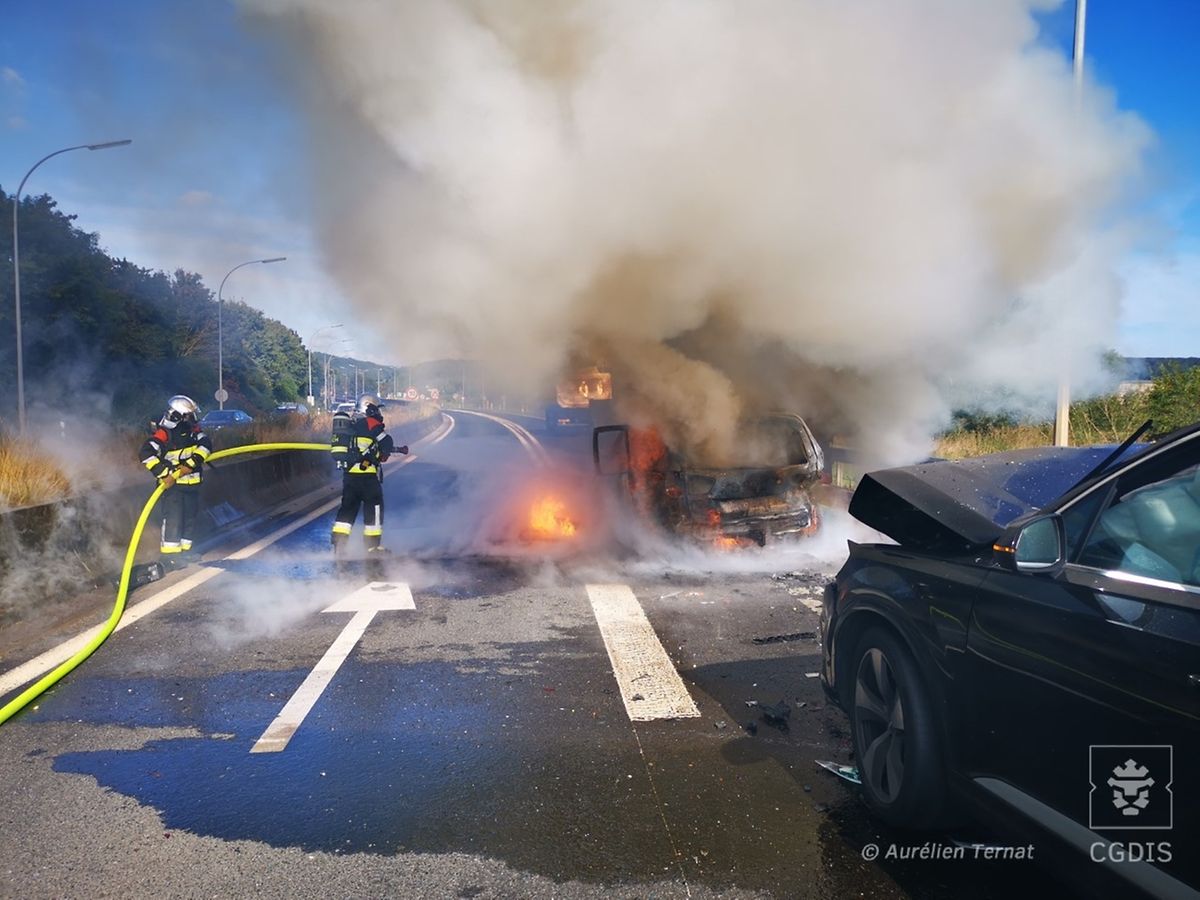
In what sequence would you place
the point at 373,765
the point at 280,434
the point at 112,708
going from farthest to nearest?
the point at 280,434, the point at 112,708, the point at 373,765

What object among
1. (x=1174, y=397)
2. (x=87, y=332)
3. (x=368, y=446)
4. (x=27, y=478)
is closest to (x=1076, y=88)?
(x=1174, y=397)

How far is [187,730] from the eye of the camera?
406cm

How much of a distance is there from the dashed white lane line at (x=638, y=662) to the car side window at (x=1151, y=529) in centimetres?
229

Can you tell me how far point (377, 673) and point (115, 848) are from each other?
195cm

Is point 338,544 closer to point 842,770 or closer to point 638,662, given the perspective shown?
point 638,662

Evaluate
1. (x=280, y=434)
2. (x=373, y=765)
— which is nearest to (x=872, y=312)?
(x=373, y=765)

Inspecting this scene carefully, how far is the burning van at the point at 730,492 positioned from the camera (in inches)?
306

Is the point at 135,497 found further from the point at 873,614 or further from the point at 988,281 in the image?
the point at 988,281

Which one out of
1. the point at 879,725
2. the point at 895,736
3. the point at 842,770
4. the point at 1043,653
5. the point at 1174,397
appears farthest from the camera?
the point at 1174,397

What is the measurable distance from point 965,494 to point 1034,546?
1.78 ft

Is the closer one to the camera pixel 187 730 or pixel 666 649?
pixel 187 730

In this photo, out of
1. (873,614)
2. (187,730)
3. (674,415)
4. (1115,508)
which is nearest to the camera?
(1115,508)

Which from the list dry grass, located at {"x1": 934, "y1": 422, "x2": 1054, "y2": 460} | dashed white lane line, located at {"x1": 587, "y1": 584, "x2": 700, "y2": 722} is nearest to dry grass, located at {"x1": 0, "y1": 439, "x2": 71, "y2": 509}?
dashed white lane line, located at {"x1": 587, "y1": 584, "x2": 700, "y2": 722}

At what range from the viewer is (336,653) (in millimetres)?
5273
